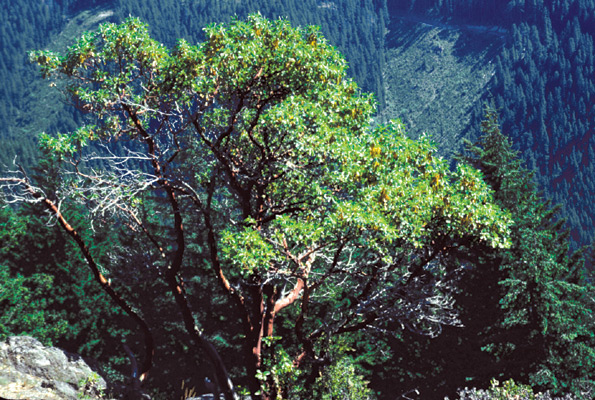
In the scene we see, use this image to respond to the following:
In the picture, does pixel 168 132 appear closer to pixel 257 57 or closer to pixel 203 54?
pixel 203 54

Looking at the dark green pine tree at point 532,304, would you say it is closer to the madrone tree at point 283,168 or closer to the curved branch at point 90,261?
the madrone tree at point 283,168

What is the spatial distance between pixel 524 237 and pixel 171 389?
22649 mm

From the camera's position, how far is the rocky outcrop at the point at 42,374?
37.5 ft

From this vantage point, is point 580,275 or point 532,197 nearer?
point 532,197

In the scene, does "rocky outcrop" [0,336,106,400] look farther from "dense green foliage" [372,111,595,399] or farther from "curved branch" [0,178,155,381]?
"dense green foliage" [372,111,595,399]

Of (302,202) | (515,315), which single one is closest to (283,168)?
(302,202)

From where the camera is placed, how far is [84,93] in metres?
13.1

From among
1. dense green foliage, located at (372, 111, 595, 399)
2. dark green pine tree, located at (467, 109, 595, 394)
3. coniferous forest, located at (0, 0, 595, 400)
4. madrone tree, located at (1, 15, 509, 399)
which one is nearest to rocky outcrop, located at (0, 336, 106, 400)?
coniferous forest, located at (0, 0, 595, 400)

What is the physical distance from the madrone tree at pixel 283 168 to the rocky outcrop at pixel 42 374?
7.35ft

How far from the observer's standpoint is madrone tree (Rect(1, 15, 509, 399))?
10.9 m

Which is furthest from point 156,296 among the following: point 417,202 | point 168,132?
point 417,202

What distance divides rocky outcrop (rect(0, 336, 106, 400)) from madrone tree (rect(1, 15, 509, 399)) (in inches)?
88.2

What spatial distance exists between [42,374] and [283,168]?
25.0 ft

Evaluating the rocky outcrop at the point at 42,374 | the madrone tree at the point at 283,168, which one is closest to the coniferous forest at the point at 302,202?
the madrone tree at the point at 283,168
